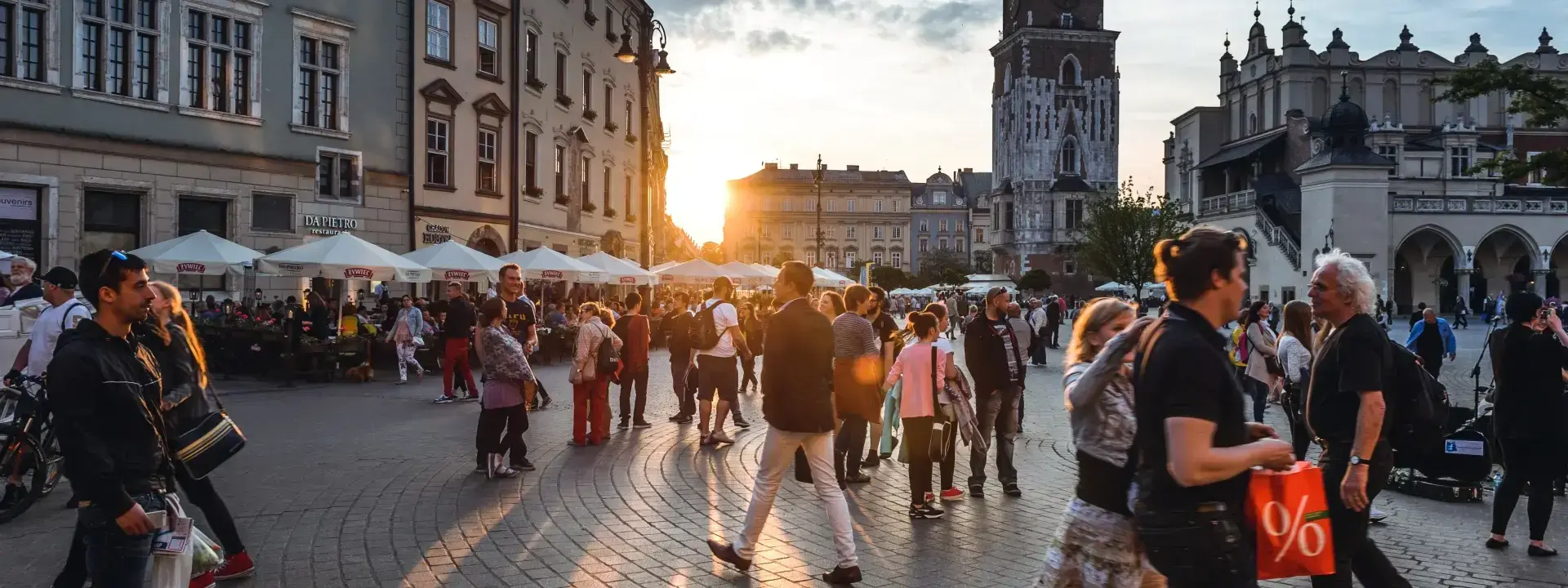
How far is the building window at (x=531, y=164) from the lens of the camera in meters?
33.3

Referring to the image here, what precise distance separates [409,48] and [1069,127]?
8207 centimetres

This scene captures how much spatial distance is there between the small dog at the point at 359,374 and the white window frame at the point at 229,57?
27.8 feet

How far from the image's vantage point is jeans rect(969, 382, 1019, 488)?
30.3ft

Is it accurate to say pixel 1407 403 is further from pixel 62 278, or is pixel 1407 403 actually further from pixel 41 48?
pixel 41 48

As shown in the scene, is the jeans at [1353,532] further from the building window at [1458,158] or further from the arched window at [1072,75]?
the arched window at [1072,75]

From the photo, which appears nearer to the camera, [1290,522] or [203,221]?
[1290,522]

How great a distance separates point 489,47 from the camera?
31406 mm

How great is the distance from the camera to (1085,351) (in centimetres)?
456

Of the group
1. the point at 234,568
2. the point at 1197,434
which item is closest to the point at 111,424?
the point at 234,568

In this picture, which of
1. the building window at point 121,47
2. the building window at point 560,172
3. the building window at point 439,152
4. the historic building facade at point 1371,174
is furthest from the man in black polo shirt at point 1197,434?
the historic building facade at point 1371,174

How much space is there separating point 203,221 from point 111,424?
2261 centimetres

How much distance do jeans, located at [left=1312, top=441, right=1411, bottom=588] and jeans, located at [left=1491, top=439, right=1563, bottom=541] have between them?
8.80 ft

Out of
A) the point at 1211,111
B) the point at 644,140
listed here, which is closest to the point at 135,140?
the point at 644,140

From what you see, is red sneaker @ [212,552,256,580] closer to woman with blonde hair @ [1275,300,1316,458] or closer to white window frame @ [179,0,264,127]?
woman with blonde hair @ [1275,300,1316,458]
